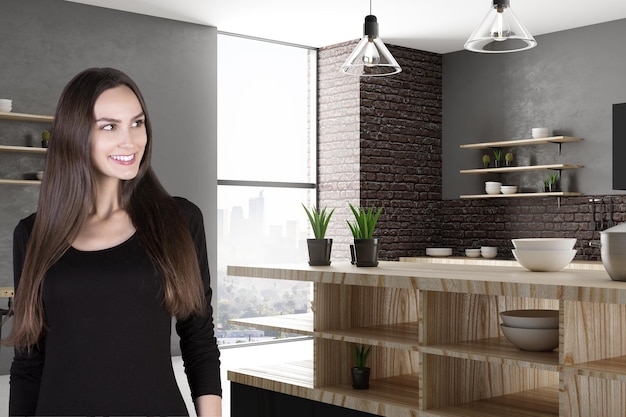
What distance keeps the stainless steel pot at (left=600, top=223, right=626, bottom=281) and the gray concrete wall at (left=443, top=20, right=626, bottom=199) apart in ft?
15.8

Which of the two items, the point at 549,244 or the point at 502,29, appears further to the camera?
the point at 502,29

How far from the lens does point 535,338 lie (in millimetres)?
2621

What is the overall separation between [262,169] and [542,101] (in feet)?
8.94

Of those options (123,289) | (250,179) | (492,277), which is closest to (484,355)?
(492,277)

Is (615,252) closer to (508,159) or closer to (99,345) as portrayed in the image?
(99,345)

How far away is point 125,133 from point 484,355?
1519mm

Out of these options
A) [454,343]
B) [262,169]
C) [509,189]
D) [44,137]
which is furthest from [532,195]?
[454,343]

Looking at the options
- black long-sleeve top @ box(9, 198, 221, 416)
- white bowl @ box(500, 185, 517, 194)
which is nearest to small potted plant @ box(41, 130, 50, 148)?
white bowl @ box(500, 185, 517, 194)

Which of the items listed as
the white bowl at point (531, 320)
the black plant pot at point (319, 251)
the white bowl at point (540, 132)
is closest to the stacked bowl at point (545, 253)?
the white bowl at point (531, 320)

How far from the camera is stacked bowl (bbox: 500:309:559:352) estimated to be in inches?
103

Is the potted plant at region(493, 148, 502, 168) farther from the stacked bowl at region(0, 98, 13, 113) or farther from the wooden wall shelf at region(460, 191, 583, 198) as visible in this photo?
the stacked bowl at region(0, 98, 13, 113)

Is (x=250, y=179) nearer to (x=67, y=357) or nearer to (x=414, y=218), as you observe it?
(x=414, y=218)

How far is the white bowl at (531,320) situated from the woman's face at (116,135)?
155 cm

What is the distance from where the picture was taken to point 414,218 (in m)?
8.27
